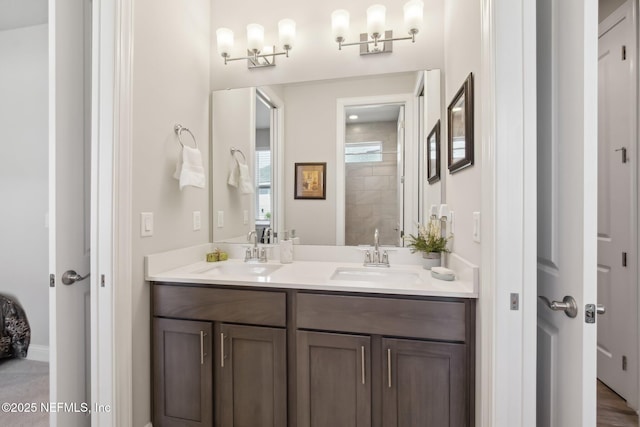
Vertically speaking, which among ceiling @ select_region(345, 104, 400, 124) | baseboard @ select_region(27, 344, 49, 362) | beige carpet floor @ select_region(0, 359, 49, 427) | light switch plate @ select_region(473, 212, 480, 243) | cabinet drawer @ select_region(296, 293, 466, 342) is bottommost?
beige carpet floor @ select_region(0, 359, 49, 427)

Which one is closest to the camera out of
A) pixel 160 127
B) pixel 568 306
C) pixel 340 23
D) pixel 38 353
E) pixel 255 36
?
pixel 568 306

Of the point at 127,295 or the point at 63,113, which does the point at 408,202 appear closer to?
the point at 127,295

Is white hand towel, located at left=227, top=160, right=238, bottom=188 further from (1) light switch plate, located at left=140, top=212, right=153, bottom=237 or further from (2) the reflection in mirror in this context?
(2) the reflection in mirror

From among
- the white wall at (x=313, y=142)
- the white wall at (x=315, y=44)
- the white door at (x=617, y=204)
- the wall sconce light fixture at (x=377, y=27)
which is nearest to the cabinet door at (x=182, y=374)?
the white wall at (x=313, y=142)

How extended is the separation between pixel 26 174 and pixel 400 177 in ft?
9.70

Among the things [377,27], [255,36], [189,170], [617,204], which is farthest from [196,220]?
[617,204]

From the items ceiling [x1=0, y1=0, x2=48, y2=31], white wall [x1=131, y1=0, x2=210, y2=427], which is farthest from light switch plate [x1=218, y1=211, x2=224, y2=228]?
ceiling [x1=0, y1=0, x2=48, y2=31]

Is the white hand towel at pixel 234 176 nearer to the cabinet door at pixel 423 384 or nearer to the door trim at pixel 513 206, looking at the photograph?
the cabinet door at pixel 423 384

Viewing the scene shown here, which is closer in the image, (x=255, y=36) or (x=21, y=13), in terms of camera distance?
(x=255, y=36)

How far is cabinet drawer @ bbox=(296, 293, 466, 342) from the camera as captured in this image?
131 centimetres

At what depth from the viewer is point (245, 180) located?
7.04ft

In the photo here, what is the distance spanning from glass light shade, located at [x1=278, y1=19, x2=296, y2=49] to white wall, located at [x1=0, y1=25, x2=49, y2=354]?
6.56ft

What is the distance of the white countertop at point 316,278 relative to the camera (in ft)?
4.42

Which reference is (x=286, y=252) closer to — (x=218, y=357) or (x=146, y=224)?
(x=218, y=357)
